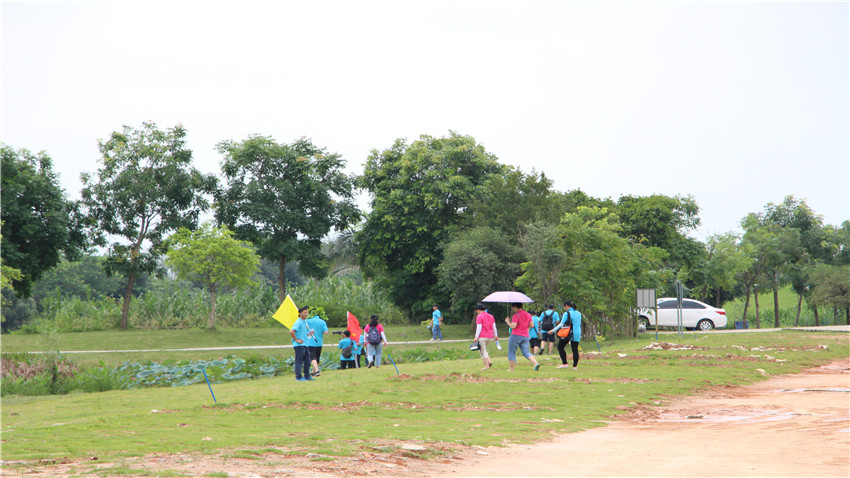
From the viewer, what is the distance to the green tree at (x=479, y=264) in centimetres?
4047

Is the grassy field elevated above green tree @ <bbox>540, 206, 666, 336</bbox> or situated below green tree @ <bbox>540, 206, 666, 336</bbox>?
below

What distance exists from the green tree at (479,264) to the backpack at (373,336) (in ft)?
61.9

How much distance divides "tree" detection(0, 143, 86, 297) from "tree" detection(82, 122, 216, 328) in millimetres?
1966

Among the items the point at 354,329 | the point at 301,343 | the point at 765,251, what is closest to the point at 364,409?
the point at 301,343

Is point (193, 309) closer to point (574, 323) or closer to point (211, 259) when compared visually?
point (211, 259)

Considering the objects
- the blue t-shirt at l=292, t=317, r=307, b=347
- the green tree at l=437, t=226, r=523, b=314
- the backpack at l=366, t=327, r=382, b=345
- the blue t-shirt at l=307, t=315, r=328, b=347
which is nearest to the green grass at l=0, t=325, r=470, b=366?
the green tree at l=437, t=226, r=523, b=314

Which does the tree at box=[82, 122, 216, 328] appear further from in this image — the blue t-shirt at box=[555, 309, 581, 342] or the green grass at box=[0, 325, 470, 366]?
the blue t-shirt at box=[555, 309, 581, 342]

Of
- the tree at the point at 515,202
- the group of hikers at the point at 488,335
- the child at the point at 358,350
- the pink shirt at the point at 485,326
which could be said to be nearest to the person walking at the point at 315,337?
the group of hikers at the point at 488,335

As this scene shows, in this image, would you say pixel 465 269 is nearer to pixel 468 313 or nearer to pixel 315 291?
pixel 468 313

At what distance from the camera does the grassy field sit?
8.78 meters

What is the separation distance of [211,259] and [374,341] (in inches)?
833

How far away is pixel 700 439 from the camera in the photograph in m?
9.43

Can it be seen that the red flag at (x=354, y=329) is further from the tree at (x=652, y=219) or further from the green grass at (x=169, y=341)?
the tree at (x=652, y=219)

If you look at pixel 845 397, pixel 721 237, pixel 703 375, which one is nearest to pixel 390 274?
pixel 721 237
